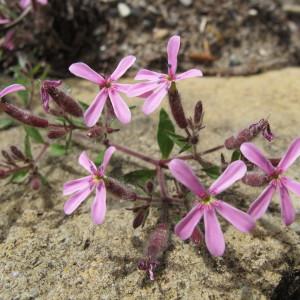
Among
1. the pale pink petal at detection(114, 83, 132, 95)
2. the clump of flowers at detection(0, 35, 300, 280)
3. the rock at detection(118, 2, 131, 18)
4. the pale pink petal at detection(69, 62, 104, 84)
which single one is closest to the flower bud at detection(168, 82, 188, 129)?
the clump of flowers at detection(0, 35, 300, 280)

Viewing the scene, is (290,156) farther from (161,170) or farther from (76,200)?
(76,200)

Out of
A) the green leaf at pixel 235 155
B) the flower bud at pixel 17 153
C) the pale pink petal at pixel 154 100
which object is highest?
the pale pink petal at pixel 154 100

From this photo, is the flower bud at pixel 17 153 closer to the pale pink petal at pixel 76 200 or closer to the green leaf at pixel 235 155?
the pale pink petal at pixel 76 200

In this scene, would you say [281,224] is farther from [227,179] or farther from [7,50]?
[7,50]

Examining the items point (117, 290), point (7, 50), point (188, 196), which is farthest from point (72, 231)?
point (7, 50)

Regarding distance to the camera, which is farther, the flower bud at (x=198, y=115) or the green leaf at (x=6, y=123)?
the green leaf at (x=6, y=123)

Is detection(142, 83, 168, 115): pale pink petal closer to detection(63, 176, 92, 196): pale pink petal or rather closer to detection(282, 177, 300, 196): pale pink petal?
detection(63, 176, 92, 196): pale pink petal

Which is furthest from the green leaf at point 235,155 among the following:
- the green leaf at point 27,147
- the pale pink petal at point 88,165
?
the green leaf at point 27,147
